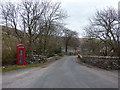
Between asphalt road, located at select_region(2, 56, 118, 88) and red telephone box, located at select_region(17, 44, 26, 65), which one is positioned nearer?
asphalt road, located at select_region(2, 56, 118, 88)

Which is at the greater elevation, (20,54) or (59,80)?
(20,54)

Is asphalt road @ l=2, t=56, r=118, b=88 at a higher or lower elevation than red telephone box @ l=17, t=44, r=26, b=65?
lower

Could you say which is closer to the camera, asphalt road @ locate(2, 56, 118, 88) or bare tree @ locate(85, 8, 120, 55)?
asphalt road @ locate(2, 56, 118, 88)

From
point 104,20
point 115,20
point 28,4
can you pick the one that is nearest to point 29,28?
point 28,4

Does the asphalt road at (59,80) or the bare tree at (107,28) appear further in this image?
the bare tree at (107,28)

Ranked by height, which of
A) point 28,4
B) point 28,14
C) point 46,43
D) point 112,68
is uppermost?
point 28,4

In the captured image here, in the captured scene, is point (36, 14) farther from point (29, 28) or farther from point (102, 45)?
point (102, 45)

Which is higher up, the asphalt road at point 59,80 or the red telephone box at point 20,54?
the red telephone box at point 20,54

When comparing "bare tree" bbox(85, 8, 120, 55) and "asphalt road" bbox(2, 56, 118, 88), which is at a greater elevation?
"bare tree" bbox(85, 8, 120, 55)

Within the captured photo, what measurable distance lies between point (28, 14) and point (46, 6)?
445 centimetres

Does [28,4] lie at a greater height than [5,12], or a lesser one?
greater

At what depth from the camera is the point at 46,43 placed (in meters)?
23.0

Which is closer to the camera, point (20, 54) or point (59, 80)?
point (59, 80)

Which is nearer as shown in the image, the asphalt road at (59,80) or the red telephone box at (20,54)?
the asphalt road at (59,80)
